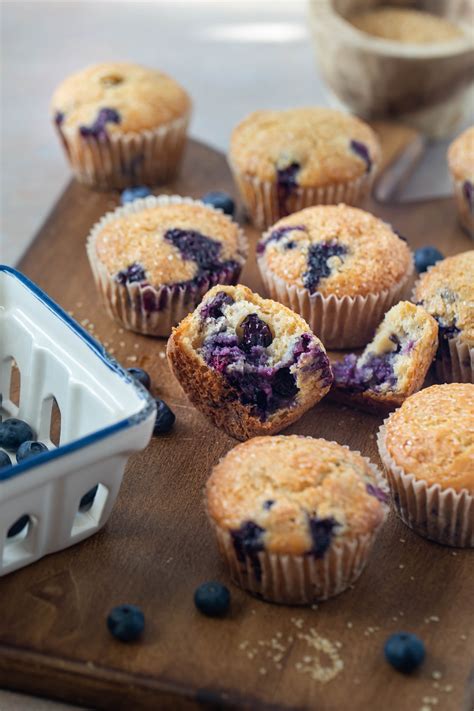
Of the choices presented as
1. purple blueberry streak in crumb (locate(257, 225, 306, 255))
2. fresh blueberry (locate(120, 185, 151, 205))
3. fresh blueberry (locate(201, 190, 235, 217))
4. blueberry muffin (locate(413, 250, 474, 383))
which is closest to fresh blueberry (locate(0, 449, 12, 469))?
purple blueberry streak in crumb (locate(257, 225, 306, 255))

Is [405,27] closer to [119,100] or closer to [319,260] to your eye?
[119,100]

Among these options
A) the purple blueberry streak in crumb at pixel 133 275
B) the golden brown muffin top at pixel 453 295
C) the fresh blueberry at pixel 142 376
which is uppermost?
the purple blueberry streak in crumb at pixel 133 275

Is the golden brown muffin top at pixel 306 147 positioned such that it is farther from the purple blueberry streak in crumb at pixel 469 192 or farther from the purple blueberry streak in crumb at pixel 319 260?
the purple blueberry streak in crumb at pixel 319 260

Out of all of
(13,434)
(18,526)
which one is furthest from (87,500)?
(13,434)

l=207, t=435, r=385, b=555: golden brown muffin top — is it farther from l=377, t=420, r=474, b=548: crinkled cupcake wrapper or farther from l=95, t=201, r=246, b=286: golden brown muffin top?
l=95, t=201, r=246, b=286: golden brown muffin top

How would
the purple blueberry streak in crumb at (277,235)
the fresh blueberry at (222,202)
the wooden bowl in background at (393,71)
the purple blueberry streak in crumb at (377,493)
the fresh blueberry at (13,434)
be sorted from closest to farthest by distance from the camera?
the purple blueberry streak in crumb at (377,493) < the fresh blueberry at (13,434) < the purple blueberry streak in crumb at (277,235) < the fresh blueberry at (222,202) < the wooden bowl in background at (393,71)

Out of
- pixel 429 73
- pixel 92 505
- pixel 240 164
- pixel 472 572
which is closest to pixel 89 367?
pixel 92 505

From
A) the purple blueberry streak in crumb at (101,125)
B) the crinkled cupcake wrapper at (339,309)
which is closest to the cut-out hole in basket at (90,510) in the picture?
the crinkled cupcake wrapper at (339,309)

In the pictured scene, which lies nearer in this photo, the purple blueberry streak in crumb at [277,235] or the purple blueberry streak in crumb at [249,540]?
the purple blueberry streak in crumb at [249,540]
